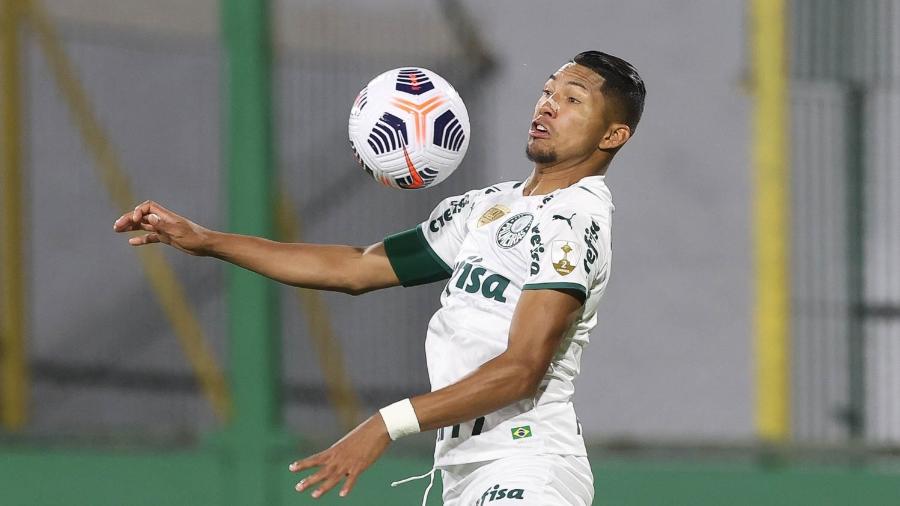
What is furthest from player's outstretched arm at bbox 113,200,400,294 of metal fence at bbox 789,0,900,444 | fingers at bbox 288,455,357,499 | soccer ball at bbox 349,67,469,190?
metal fence at bbox 789,0,900,444

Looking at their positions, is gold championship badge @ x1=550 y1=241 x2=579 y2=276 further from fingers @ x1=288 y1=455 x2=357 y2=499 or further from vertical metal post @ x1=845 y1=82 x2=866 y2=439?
vertical metal post @ x1=845 y1=82 x2=866 y2=439

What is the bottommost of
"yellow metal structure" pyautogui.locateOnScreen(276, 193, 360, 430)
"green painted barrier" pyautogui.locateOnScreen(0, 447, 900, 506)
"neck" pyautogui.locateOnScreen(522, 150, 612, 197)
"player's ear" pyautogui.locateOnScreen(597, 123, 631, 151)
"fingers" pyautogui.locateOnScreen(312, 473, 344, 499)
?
"green painted barrier" pyautogui.locateOnScreen(0, 447, 900, 506)

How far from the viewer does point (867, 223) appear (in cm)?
576

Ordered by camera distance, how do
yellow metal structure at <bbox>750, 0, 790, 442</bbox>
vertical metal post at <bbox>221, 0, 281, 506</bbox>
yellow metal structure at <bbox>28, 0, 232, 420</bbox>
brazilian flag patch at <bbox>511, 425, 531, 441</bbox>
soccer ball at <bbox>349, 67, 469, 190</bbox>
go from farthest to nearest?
yellow metal structure at <bbox>28, 0, 232, 420</bbox> < vertical metal post at <bbox>221, 0, 281, 506</bbox> < yellow metal structure at <bbox>750, 0, 790, 442</bbox> < soccer ball at <bbox>349, 67, 469, 190</bbox> < brazilian flag patch at <bbox>511, 425, 531, 441</bbox>

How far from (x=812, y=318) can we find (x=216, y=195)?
2.75 meters

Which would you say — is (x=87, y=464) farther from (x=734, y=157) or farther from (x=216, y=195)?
(x=734, y=157)

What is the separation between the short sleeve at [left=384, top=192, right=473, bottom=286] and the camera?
344 cm

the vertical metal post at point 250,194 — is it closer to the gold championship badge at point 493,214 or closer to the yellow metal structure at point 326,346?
the yellow metal structure at point 326,346

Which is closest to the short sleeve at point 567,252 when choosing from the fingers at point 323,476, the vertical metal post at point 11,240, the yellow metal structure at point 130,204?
the fingers at point 323,476

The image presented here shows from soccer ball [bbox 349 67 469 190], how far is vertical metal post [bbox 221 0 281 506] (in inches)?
105

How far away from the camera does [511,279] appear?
3.09 meters

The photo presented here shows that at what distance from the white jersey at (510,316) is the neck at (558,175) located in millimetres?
49

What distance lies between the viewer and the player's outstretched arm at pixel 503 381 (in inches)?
103

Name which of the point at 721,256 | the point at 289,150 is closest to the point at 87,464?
the point at 289,150
